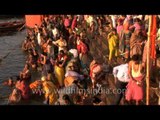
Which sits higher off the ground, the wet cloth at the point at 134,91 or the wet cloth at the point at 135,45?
the wet cloth at the point at 135,45

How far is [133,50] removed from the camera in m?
12.2

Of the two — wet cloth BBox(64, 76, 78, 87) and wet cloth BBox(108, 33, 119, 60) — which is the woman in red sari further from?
wet cloth BBox(108, 33, 119, 60)

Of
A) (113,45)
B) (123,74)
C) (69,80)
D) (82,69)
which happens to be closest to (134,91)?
(123,74)

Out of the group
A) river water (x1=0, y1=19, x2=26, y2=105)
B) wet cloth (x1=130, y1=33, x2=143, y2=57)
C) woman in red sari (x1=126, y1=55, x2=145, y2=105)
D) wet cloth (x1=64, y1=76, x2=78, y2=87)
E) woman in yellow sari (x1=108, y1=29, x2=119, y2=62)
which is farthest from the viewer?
river water (x1=0, y1=19, x2=26, y2=105)

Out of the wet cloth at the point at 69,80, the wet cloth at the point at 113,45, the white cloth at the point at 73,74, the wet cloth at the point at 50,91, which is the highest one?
the wet cloth at the point at 113,45

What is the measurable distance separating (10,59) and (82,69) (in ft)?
28.9

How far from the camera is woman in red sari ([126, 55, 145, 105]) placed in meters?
9.74

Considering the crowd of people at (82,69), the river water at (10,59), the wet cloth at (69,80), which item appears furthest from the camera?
the river water at (10,59)

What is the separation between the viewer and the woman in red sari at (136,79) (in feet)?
32.0

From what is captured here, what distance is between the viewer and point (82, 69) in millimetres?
12320

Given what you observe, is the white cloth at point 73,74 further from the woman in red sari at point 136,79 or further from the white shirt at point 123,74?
the woman in red sari at point 136,79

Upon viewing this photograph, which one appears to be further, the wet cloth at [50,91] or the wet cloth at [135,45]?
the wet cloth at [135,45]

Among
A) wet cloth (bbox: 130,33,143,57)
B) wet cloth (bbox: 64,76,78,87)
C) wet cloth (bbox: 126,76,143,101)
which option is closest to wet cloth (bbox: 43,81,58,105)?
wet cloth (bbox: 64,76,78,87)

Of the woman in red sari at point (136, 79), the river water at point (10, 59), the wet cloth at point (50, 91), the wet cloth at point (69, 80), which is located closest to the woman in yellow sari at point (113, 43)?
the wet cloth at point (69, 80)
